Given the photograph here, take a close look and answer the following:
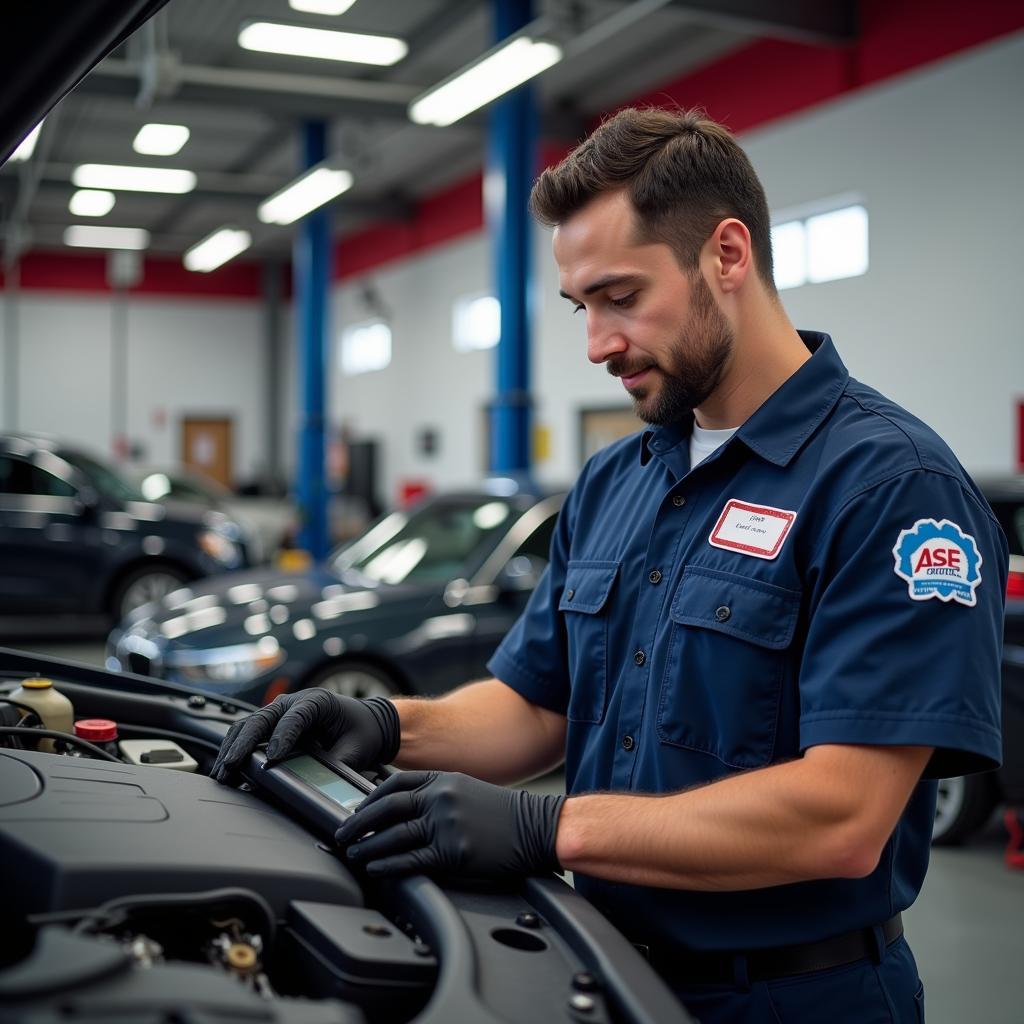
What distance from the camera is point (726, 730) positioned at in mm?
1276

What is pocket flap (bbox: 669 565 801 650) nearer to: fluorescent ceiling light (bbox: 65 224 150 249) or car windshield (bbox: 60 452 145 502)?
car windshield (bbox: 60 452 145 502)

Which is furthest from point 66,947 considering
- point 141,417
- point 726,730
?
point 141,417

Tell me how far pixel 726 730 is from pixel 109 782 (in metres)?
0.67

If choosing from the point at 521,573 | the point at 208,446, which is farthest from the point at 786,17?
the point at 208,446

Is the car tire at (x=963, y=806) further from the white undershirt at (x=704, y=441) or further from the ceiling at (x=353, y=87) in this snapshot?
the ceiling at (x=353, y=87)

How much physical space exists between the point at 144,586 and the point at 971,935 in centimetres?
602

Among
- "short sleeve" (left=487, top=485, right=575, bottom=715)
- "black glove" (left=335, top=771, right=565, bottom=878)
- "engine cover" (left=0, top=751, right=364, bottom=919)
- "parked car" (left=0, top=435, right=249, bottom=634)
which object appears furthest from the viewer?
"parked car" (left=0, top=435, right=249, bottom=634)

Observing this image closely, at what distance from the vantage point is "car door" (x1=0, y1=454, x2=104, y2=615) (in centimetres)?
747

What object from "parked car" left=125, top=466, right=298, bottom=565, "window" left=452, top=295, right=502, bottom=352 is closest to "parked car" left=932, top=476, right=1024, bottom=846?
"parked car" left=125, top=466, right=298, bottom=565

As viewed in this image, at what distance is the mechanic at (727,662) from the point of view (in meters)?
1.12

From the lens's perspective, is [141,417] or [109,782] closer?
[109,782]

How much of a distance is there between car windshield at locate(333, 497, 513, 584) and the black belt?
3218mm

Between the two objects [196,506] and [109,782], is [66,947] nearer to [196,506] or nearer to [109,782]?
[109,782]

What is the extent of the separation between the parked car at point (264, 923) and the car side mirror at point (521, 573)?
10.4 ft
